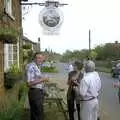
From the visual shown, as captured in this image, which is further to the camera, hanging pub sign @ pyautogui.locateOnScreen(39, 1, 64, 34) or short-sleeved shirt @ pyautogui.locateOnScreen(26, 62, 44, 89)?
hanging pub sign @ pyautogui.locateOnScreen(39, 1, 64, 34)

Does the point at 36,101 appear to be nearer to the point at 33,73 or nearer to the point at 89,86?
the point at 33,73

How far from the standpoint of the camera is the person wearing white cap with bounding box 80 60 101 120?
375 inches

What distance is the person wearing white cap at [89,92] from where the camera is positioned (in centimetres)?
952

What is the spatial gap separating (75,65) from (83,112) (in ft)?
6.29

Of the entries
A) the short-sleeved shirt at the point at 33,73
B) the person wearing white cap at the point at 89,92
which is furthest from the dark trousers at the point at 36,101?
Answer: the person wearing white cap at the point at 89,92

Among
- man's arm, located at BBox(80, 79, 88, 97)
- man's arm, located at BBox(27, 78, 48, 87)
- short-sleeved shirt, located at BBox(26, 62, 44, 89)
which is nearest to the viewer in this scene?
man's arm, located at BBox(80, 79, 88, 97)

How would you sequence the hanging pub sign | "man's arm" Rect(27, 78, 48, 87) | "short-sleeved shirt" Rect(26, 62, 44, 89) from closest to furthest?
1. "man's arm" Rect(27, 78, 48, 87)
2. "short-sleeved shirt" Rect(26, 62, 44, 89)
3. the hanging pub sign

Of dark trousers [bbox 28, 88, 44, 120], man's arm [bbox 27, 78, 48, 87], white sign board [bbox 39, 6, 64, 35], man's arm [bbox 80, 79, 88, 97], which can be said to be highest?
white sign board [bbox 39, 6, 64, 35]

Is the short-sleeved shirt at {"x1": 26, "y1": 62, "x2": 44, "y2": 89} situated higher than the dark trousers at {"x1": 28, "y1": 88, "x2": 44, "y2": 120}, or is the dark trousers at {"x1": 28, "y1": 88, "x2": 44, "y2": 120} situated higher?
the short-sleeved shirt at {"x1": 26, "y1": 62, "x2": 44, "y2": 89}

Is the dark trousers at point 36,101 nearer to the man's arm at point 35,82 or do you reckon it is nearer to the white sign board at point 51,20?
the man's arm at point 35,82

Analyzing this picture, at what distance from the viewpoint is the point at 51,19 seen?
2723cm

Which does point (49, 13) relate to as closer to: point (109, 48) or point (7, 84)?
point (7, 84)

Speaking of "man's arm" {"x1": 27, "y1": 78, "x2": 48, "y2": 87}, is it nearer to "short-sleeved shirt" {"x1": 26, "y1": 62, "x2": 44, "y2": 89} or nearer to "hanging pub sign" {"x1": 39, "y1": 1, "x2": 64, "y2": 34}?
"short-sleeved shirt" {"x1": 26, "y1": 62, "x2": 44, "y2": 89}

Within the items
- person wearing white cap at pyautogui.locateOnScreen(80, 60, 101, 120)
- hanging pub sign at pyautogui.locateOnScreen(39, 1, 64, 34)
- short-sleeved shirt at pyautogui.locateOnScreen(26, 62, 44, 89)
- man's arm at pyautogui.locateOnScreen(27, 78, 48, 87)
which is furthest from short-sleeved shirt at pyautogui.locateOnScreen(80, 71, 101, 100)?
hanging pub sign at pyautogui.locateOnScreen(39, 1, 64, 34)
